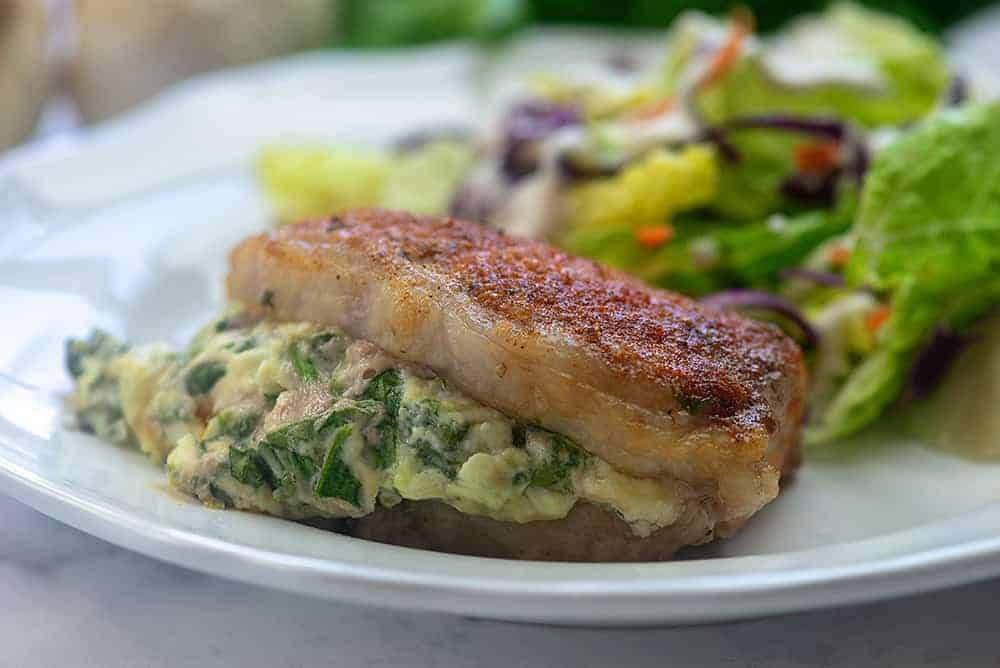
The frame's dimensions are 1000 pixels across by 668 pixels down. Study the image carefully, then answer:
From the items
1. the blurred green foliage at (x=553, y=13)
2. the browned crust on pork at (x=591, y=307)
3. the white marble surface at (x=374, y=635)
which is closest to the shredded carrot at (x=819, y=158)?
the browned crust on pork at (x=591, y=307)

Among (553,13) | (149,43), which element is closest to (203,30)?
(149,43)

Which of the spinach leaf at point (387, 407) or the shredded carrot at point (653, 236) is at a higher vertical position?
the spinach leaf at point (387, 407)

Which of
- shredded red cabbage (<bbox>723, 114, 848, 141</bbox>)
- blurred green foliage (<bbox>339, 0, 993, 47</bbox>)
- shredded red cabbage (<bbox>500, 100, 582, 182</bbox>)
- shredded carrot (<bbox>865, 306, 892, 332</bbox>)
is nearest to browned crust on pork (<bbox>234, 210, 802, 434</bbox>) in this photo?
shredded carrot (<bbox>865, 306, 892, 332</bbox>)

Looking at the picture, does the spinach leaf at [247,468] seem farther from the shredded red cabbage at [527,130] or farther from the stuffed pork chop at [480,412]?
the shredded red cabbage at [527,130]

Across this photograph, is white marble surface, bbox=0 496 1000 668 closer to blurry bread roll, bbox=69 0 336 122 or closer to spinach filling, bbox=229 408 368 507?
spinach filling, bbox=229 408 368 507

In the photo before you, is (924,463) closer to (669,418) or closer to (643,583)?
(669,418)

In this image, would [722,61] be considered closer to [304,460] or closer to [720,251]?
[720,251]
